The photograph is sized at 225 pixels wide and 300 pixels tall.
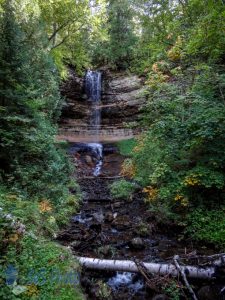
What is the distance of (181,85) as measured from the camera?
1201 cm

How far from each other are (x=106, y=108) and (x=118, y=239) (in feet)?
56.9

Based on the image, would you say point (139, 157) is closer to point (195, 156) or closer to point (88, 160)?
point (195, 156)

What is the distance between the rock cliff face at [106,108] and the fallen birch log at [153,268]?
56.5 feet

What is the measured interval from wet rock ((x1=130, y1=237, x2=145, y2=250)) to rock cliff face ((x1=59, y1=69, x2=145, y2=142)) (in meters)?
15.8

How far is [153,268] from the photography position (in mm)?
4883

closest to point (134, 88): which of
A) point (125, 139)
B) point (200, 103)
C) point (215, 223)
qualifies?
point (125, 139)

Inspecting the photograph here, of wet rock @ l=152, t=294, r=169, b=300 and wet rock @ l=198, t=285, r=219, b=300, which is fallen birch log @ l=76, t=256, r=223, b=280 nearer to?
wet rock @ l=198, t=285, r=219, b=300

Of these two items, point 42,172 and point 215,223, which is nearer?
point 215,223

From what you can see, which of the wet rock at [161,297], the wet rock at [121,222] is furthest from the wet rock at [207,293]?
the wet rock at [121,222]

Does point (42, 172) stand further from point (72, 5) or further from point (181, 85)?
point (72, 5)

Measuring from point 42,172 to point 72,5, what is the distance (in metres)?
12.2

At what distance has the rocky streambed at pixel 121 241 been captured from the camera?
4.70m

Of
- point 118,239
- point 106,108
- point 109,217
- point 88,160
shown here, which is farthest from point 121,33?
point 118,239

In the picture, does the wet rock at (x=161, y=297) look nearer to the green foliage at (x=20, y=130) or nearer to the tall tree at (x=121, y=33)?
the green foliage at (x=20, y=130)
